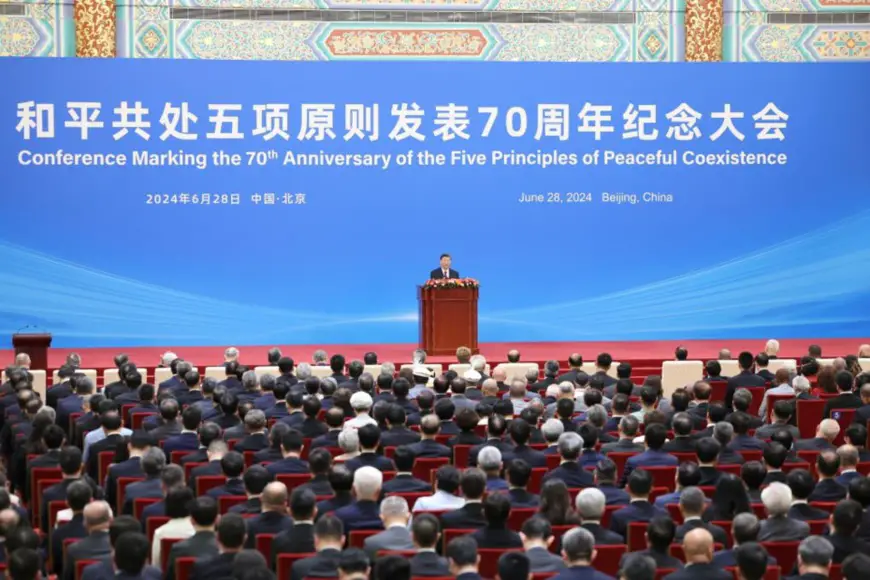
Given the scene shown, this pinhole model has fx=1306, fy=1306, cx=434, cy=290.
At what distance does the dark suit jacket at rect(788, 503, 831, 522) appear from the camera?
509 cm

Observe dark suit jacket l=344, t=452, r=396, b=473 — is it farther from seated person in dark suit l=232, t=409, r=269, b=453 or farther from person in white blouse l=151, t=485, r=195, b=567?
person in white blouse l=151, t=485, r=195, b=567

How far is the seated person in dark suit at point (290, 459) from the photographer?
5.91 metres

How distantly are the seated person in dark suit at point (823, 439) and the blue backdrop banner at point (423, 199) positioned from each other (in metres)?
7.03

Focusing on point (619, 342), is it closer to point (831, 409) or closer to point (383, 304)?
point (383, 304)

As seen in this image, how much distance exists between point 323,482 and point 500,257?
824cm

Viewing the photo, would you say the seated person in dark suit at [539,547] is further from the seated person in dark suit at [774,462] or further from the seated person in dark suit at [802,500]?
the seated person in dark suit at [774,462]

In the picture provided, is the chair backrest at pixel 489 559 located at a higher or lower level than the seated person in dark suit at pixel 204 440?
lower

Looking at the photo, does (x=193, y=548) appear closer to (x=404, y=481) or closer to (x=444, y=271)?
(x=404, y=481)

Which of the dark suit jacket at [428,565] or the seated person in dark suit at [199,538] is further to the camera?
the seated person in dark suit at [199,538]

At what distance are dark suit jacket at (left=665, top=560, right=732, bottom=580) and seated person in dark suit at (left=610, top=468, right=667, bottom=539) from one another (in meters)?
0.84

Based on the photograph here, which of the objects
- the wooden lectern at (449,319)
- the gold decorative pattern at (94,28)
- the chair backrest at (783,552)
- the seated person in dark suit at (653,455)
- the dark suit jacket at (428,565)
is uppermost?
the gold decorative pattern at (94,28)

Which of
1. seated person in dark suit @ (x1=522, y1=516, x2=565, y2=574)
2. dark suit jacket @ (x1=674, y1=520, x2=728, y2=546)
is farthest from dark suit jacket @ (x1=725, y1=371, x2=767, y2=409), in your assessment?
seated person in dark suit @ (x1=522, y1=516, x2=565, y2=574)

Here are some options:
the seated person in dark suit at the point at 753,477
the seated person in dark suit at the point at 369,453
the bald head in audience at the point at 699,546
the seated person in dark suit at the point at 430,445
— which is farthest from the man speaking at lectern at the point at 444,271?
the bald head in audience at the point at 699,546

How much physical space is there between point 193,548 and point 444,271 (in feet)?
25.9
